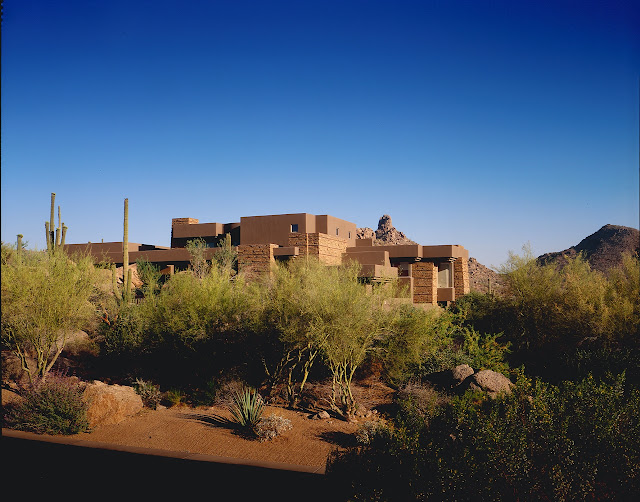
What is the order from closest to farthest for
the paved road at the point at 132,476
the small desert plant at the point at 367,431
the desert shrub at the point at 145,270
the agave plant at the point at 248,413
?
the paved road at the point at 132,476 → the small desert plant at the point at 367,431 → the agave plant at the point at 248,413 → the desert shrub at the point at 145,270

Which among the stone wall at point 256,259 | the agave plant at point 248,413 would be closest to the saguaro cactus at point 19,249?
the agave plant at point 248,413

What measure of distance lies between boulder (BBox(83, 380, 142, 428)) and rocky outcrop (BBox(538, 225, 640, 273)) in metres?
50.1

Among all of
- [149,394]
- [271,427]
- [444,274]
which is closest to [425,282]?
[444,274]

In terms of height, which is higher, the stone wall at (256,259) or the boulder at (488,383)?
the stone wall at (256,259)

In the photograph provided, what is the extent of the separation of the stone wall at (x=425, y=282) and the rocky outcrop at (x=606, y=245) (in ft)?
89.4

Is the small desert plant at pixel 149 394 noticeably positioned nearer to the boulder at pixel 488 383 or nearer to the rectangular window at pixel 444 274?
the boulder at pixel 488 383

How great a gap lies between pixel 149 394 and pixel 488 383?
9.55 meters

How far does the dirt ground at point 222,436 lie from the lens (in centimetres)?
1163

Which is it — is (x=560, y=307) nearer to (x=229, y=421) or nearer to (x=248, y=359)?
(x=248, y=359)

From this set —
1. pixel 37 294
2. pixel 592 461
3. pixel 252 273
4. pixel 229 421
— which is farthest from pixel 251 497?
pixel 252 273

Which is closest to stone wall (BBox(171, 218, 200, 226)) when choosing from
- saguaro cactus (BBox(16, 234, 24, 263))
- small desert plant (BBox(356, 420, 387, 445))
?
saguaro cactus (BBox(16, 234, 24, 263))

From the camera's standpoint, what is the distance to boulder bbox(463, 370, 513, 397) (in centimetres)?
1470

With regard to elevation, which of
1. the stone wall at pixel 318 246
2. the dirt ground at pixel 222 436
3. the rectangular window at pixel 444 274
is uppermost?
the stone wall at pixel 318 246

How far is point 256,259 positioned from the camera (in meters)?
30.6
